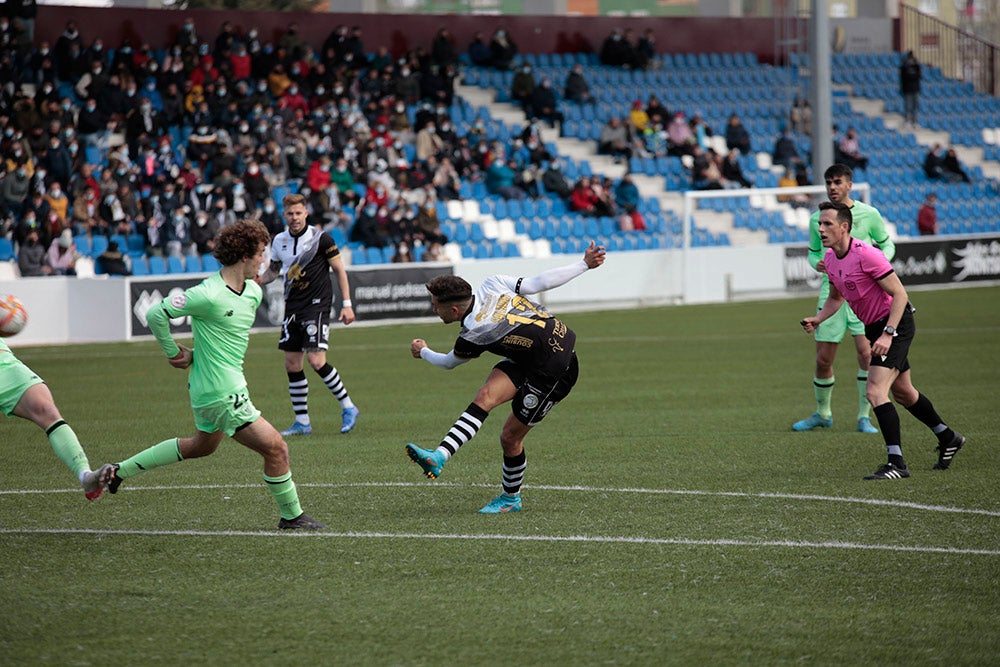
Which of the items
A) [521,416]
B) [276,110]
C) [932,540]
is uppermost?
[276,110]

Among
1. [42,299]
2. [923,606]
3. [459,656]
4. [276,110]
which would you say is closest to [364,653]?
[459,656]

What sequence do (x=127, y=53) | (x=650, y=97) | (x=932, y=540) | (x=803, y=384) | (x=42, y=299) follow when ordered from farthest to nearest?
(x=650, y=97)
(x=127, y=53)
(x=42, y=299)
(x=803, y=384)
(x=932, y=540)

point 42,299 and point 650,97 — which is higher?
point 650,97

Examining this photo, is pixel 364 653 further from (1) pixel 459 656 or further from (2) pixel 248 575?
(2) pixel 248 575

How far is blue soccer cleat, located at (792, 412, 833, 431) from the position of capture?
11852 mm

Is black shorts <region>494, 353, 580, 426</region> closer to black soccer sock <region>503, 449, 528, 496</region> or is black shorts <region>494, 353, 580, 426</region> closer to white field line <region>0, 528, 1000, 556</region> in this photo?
black soccer sock <region>503, 449, 528, 496</region>

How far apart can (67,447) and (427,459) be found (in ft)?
7.25

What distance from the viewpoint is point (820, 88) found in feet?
103

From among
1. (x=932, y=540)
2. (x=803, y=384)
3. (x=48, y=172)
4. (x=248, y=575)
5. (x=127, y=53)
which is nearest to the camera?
(x=248, y=575)

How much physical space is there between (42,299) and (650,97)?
1929cm

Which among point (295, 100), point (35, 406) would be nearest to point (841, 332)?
point (35, 406)

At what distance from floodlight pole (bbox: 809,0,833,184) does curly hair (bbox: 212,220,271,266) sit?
25.6 m

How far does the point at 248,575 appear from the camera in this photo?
677 centimetres

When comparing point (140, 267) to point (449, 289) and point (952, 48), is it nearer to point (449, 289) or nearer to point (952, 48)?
point (449, 289)
